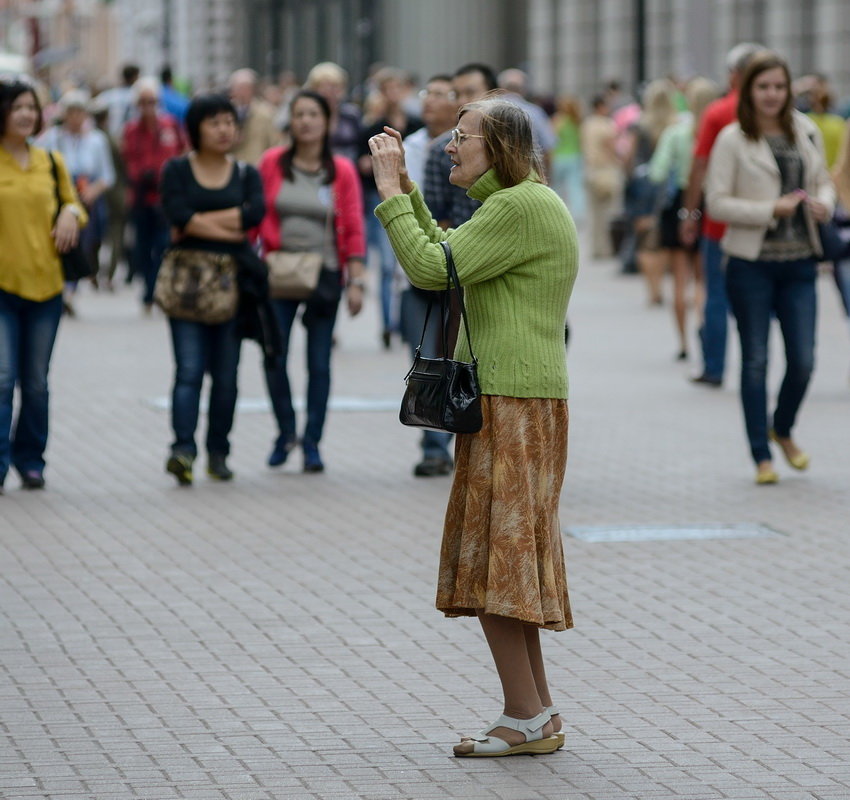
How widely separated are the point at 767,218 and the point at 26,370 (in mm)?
3407

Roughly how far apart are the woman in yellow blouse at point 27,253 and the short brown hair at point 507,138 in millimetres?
4339

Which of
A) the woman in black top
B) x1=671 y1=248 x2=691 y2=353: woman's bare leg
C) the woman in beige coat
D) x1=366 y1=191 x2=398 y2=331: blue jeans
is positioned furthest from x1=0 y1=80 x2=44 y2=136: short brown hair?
x1=671 y1=248 x2=691 y2=353: woman's bare leg

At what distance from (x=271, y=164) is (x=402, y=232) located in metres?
4.98

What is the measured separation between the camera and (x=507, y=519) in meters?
5.29

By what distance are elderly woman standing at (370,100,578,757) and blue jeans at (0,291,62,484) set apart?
14.2 feet

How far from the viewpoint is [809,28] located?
3122 cm

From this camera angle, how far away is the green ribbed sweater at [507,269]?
524 cm

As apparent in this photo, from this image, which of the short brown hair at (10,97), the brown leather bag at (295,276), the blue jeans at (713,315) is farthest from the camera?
the blue jeans at (713,315)

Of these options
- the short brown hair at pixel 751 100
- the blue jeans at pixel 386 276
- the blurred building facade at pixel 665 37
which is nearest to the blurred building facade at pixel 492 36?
the blurred building facade at pixel 665 37

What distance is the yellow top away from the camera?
926 cm

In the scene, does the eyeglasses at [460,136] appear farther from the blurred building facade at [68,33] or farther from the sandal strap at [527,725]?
the blurred building facade at [68,33]

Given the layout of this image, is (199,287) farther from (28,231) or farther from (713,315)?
(713,315)

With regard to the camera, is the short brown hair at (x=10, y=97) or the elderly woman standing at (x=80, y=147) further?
the elderly woman standing at (x=80, y=147)

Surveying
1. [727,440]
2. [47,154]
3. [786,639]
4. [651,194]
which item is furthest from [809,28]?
[786,639]
